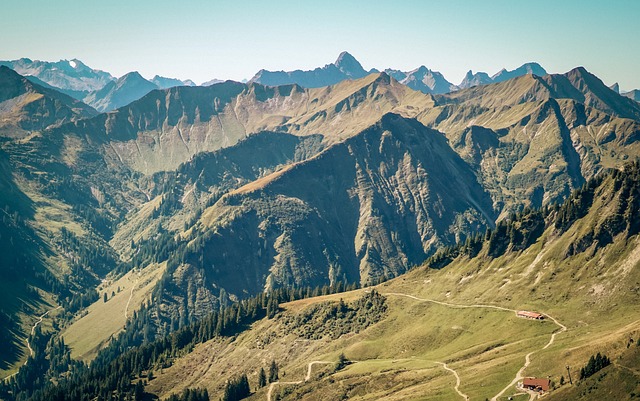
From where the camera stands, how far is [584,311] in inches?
7402

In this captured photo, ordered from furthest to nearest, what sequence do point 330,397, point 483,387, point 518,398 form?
1. point 330,397
2. point 483,387
3. point 518,398

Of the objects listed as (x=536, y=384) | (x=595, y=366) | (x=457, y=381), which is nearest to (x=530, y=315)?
(x=457, y=381)

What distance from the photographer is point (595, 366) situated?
134000 millimetres

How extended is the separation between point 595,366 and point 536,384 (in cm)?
1547

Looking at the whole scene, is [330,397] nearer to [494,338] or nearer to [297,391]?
[297,391]

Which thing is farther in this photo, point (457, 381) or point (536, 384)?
point (457, 381)

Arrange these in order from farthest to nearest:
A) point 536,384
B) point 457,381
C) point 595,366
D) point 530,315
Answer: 1. point 530,315
2. point 457,381
3. point 536,384
4. point 595,366

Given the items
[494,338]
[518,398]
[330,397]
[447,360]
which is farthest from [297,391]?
[518,398]

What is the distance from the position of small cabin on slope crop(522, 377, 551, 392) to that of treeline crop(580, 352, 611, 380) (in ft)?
30.6

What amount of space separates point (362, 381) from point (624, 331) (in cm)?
8499

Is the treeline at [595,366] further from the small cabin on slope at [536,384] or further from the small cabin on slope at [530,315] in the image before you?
the small cabin on slope at [530,315]

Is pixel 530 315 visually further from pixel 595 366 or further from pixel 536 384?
pixel 595 366

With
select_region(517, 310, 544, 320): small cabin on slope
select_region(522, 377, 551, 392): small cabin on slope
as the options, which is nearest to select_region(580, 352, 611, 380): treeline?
select_region(522, 377, 551, 392): small cabin on slope

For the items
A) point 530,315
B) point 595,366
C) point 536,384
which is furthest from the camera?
point 530,315
